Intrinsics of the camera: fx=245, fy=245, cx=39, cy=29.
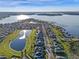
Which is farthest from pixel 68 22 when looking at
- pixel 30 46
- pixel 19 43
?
pixel 30 46

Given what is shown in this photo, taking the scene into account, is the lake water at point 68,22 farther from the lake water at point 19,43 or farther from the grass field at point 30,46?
the lake water at point 19,43

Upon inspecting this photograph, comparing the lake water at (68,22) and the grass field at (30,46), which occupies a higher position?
the grass field at (30,46)

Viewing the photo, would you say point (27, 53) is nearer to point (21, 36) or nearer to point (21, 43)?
point (21, 43)

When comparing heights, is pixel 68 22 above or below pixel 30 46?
below

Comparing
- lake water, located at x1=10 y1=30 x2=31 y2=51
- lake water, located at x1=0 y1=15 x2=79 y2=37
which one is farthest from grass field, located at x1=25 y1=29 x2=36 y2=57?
lake water, located at x1=0 y1=15 x2=79 y2=37

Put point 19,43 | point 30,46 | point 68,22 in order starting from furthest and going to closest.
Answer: point 68,22 → point 19,43 → point 30,46

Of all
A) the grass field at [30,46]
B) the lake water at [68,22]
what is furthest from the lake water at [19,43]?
the lake water at [68,22]

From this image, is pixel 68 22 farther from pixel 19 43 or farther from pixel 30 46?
pixel 30 46

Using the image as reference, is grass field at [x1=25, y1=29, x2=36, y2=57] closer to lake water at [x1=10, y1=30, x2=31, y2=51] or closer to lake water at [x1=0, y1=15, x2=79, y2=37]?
lake water at [x1=10, y1=30, x2=31, y2=51]

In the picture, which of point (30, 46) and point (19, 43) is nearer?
point (30, 46)

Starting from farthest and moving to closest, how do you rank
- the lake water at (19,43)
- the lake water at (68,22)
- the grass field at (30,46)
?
the lake water at (68,22), the lake water at (19,43), the grass field at (30,46)

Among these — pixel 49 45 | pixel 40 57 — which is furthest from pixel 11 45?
pixel 40 57
